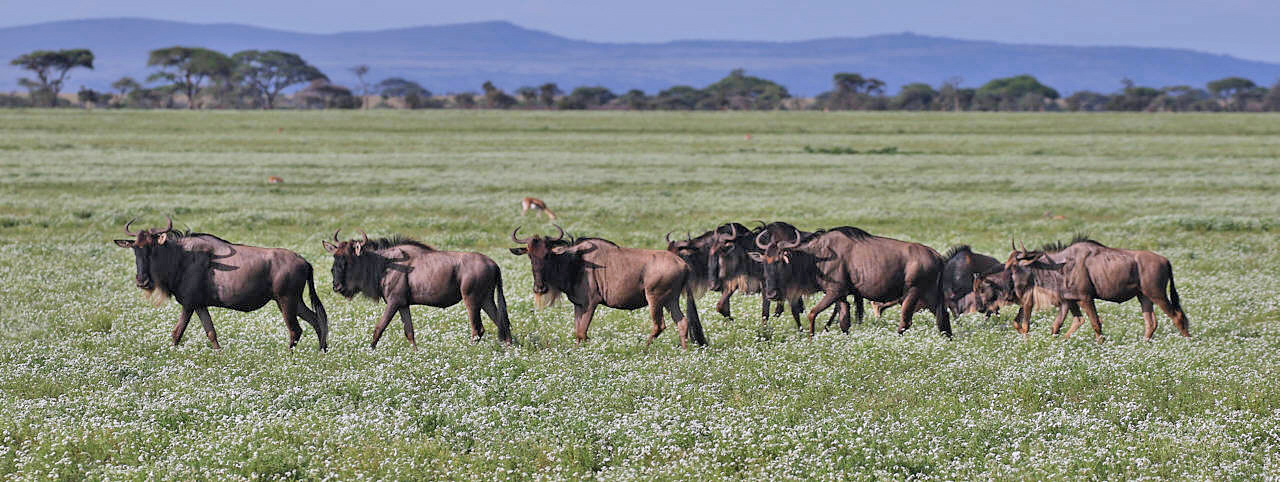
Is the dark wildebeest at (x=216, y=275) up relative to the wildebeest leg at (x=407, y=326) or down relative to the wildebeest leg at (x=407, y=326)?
up

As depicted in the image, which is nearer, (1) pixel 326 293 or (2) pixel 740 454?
(2) pixel 740 454

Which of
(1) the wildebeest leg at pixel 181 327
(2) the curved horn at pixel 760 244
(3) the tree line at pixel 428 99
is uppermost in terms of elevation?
(2) the curved horn at pixel 760 244

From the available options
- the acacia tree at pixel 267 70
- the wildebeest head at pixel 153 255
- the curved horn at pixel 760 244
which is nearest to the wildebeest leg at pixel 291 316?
the wildebeest head at pixel 153 255

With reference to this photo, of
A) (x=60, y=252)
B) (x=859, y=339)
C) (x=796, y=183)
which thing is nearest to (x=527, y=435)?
(x=859, y=339)

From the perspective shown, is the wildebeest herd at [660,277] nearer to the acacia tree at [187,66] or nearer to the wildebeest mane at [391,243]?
the wildebeest mane at [391,243]

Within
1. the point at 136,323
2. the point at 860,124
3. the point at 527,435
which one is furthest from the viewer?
the point at 860,124

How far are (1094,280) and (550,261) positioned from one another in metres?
6.81

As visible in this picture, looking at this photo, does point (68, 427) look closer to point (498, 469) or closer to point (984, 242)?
point (498, 469)

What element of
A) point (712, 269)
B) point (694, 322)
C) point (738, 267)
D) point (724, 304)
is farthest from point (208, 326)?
point (738, 267)

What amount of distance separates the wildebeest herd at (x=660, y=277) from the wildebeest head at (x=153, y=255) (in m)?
0.01

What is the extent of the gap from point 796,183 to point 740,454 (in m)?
34.7

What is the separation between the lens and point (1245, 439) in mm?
9859

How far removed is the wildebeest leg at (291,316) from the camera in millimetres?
13617

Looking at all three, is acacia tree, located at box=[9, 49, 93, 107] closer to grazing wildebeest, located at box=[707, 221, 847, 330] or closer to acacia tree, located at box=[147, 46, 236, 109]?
acacia tree, located at box=[147, 46, 236, 109]
